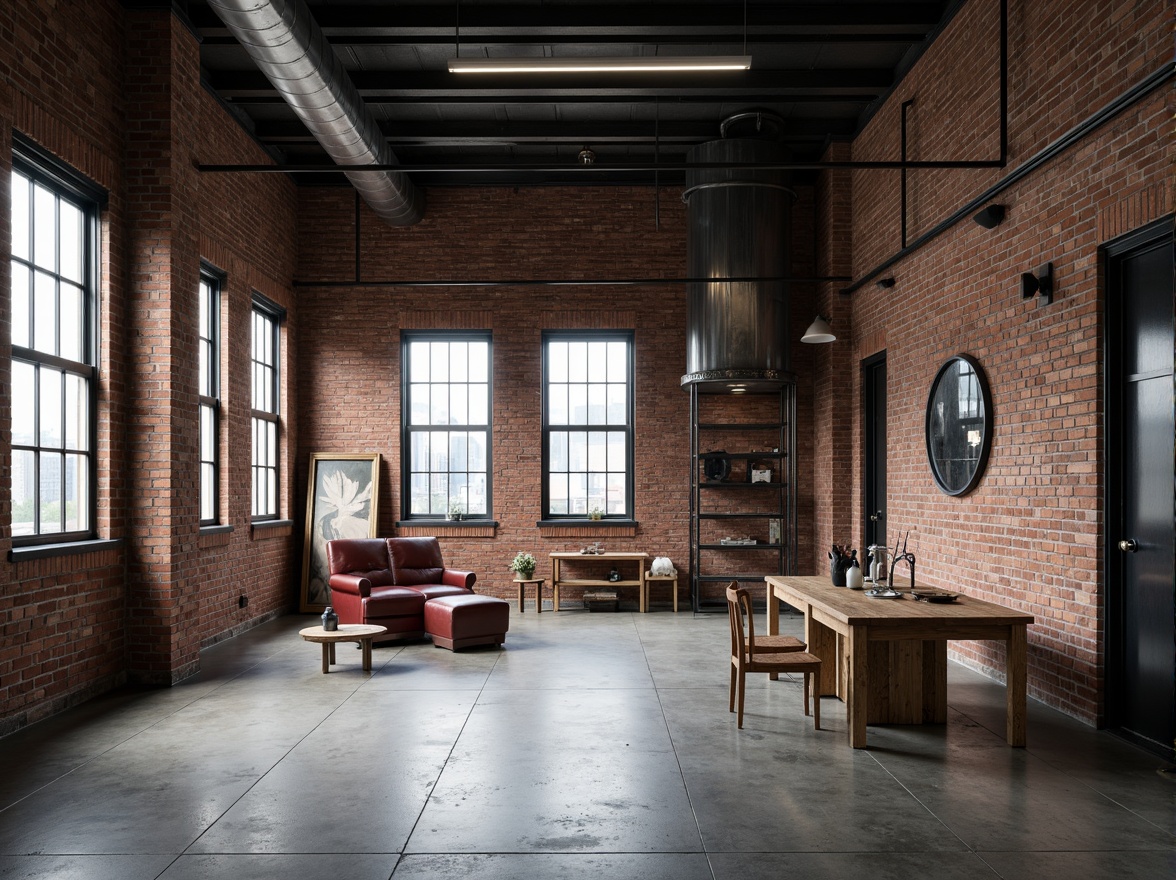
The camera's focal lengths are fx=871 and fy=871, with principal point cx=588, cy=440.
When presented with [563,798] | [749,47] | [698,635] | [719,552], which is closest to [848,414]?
[719,552]

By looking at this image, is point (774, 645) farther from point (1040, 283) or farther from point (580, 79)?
point (580, 79)

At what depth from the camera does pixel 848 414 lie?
973 centimetres

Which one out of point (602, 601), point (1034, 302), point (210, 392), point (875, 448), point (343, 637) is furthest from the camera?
point (602, 601)

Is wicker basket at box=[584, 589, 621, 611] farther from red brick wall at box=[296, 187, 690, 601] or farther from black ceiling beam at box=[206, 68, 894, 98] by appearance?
black ceiling beam at box=[206, 68, 894, 98]

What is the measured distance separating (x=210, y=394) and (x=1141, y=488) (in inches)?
302

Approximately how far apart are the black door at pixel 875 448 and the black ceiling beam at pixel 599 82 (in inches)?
106

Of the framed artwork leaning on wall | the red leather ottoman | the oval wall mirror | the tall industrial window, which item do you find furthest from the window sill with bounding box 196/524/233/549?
the oval wall mirror

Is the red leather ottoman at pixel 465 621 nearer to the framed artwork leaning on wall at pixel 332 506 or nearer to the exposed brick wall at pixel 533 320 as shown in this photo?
the exposed brick wall at pixel 533 320

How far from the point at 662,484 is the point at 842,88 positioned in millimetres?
4823

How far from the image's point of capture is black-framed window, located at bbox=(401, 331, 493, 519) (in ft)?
35.4

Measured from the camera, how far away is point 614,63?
5605mm

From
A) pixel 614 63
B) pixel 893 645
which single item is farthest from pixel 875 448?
pixel 614 63

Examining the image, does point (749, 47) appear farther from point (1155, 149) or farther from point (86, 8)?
point (86, 8)

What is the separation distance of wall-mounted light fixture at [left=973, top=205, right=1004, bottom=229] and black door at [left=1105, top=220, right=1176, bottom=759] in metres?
1.19
